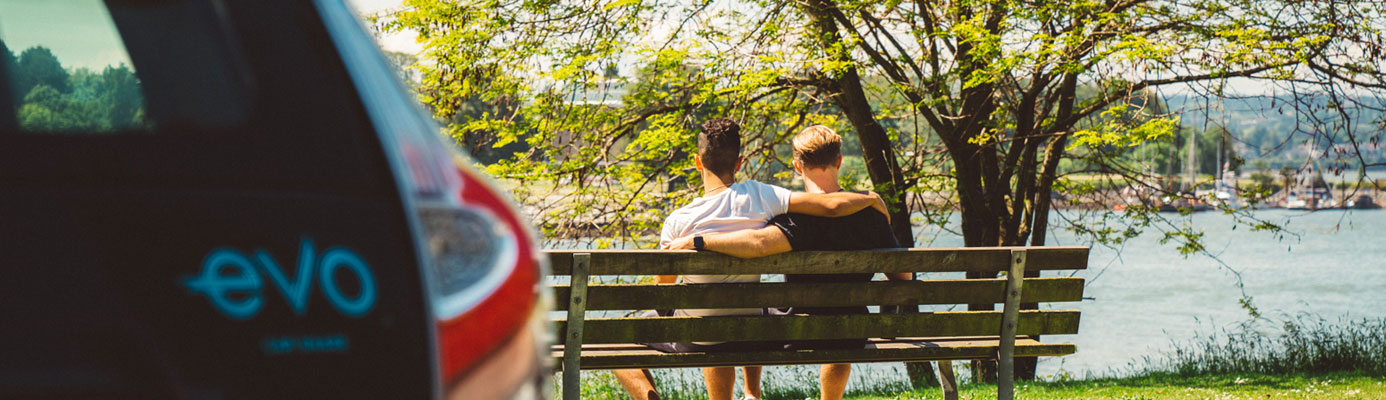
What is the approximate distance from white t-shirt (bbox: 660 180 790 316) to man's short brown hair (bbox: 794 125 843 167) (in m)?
0.20

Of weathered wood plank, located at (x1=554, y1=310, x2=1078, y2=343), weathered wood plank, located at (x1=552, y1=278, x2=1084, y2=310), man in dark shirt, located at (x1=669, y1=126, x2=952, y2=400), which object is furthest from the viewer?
man in dark shirt, located at (x1=669, y1=126, x2=952, y2=400)

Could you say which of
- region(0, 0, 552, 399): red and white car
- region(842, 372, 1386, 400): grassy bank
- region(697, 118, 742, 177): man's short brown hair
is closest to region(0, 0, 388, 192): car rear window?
region(0, 0, 552, 399): red and white car

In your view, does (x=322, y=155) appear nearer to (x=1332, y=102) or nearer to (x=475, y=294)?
(x=475, y=294)

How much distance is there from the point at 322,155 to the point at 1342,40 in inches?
398

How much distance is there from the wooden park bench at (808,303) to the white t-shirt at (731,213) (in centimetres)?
21

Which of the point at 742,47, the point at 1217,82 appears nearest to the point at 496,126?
the point at 742,47

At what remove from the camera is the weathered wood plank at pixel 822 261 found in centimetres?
423

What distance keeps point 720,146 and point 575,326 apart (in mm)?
985

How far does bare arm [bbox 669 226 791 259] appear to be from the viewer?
434cm

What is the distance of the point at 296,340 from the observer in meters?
1.25

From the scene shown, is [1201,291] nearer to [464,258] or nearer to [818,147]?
[818,147]

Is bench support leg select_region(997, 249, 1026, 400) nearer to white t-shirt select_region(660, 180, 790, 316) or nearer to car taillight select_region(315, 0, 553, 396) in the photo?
white t-shirt select_region(660, 180, 790, 316)

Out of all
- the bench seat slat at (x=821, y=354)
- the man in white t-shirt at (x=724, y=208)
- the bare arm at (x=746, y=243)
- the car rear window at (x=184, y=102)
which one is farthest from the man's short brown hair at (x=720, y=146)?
the car rear window at (x=184, y=102)

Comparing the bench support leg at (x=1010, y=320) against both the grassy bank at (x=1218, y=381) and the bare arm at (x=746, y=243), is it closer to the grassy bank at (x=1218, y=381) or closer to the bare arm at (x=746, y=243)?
the bare arm at (x=746, y=243)
